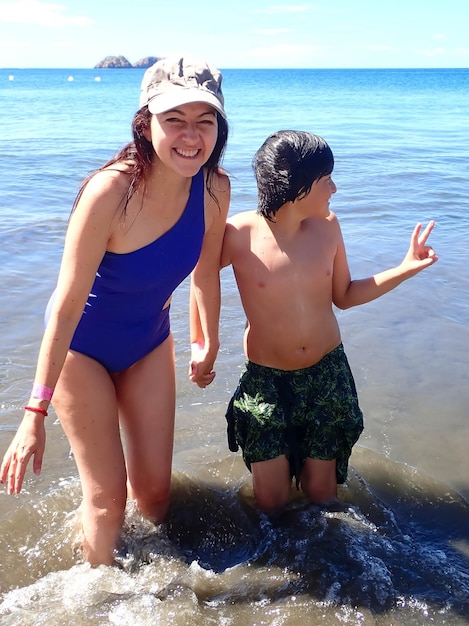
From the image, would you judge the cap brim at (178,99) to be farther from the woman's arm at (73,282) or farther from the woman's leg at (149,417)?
the woman's leg at (149,417)

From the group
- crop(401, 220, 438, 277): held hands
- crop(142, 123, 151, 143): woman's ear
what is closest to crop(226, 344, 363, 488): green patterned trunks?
crop(401, 220, 438, 277): held hands

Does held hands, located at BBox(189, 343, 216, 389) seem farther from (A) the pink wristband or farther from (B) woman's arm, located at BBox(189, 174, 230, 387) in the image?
(A) the pink wristband

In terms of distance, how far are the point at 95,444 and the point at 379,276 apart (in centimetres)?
152

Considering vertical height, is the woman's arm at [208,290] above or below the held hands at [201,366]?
above

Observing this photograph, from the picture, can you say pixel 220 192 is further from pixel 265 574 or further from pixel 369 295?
pixel 265 574

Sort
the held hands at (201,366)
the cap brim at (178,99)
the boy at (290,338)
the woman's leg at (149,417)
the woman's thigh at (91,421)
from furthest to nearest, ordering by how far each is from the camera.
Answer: the held hands at (201,366) < the boy at (290,338) < the woman's leg at (149,417) < the woman's thigh at (91,421) < the cap brim at (178,99)

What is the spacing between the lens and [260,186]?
129 inches

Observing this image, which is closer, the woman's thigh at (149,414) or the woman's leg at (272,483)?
the woman's thigh at (149,414)

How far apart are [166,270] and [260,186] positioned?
0.69 metres

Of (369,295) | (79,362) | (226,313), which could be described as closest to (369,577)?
(369,295)

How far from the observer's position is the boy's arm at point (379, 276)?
3.21m

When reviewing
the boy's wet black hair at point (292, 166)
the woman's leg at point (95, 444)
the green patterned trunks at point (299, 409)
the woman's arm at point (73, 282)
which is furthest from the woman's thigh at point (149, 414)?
the boy's wet black hair at point (292, 166)

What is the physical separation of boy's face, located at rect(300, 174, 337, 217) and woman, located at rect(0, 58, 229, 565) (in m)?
0.38

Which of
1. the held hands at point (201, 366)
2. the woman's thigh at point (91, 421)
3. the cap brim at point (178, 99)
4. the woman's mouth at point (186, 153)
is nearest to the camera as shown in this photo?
the cap brim at point (178, 99)
